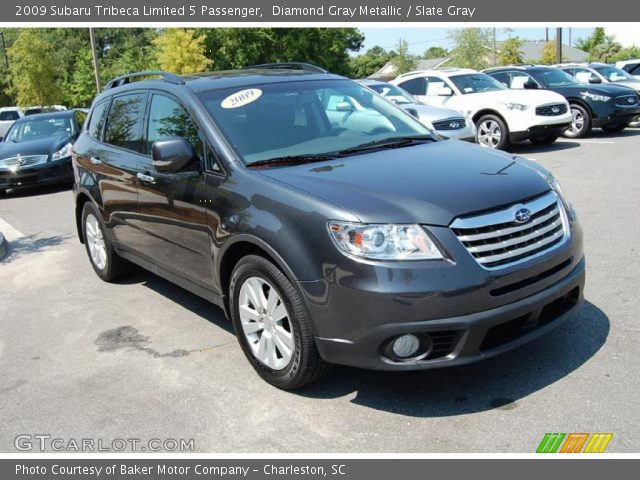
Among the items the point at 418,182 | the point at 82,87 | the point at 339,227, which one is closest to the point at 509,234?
the point at 418,182

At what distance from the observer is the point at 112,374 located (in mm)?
4383

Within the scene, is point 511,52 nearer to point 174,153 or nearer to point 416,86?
point 416,86

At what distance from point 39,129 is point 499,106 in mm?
9417

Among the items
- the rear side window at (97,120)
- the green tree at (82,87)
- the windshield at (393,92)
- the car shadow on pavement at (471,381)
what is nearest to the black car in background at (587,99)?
the windshield at (393,92)

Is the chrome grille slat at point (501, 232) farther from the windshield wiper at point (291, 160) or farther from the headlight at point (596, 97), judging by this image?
the headlight at point (596, 97)

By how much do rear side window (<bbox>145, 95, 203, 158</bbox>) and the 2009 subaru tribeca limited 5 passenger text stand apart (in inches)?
0.7

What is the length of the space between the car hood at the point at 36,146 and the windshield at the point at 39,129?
0.35m

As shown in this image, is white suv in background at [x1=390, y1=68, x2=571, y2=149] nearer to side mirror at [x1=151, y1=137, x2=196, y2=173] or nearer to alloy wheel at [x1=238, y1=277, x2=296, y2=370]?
side mirror at [x1=151, y1=137, x2=196, y2=173]

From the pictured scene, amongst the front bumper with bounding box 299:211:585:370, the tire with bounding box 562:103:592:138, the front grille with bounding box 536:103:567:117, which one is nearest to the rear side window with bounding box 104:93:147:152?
the front bumper with bounding box 299:211:585:370

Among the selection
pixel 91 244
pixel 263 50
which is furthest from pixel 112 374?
pixel 263 50

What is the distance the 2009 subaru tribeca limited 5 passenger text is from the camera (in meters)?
3.30

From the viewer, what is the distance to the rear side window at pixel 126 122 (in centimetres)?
529

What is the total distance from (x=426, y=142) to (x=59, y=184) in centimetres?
1093
